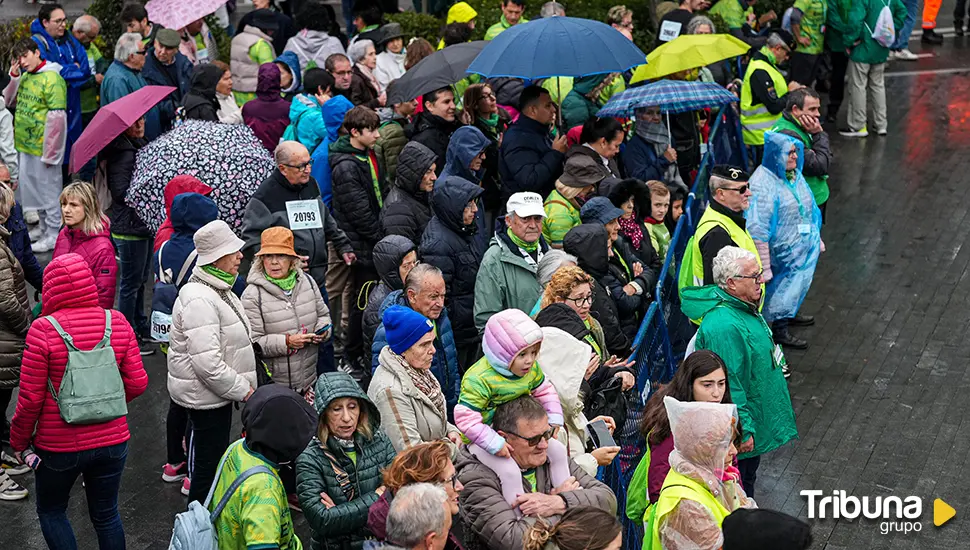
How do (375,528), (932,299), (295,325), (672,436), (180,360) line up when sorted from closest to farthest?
(375,528), (672,436), (180,360), (295,325), (932,299)

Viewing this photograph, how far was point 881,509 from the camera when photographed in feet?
27.1

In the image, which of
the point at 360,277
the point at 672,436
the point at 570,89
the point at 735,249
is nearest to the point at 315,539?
the point at 672,436

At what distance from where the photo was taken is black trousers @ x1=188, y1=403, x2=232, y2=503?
7617 millimetres

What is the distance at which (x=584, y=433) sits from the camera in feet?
22.4

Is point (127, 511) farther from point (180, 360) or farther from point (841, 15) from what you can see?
point (841, 15)

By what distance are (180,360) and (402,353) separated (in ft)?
5.21

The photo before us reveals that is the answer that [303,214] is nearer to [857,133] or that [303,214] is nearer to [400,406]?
[400,406]

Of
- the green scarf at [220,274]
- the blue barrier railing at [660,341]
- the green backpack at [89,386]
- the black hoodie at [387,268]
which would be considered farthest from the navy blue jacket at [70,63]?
the green backpack at [89,386]

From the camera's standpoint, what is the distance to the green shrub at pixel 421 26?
15.4 metres

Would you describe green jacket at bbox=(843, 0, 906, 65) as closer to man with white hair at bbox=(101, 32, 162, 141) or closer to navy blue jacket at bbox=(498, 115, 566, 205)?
navy blue jacket at bbox=(498, 115, 566, 205)

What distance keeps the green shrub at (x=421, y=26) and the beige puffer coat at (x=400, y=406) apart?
9.23 metres

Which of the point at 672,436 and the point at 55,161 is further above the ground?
the point at 672,436

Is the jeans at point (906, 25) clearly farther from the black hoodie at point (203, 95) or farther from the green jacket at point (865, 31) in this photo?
the black hoodie at point (203, 95)

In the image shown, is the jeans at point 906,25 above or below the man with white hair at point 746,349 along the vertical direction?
below
